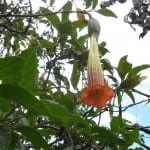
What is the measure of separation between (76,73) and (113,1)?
445 mm

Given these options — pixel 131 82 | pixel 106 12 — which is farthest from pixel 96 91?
pixel 106 12

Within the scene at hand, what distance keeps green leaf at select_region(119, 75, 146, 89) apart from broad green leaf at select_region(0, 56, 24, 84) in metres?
0.93

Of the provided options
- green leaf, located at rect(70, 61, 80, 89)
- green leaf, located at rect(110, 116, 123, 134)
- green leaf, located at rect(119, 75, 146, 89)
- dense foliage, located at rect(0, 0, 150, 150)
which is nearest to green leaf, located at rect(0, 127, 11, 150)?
dense foliage, located at rect(0, 0, 150, 150)

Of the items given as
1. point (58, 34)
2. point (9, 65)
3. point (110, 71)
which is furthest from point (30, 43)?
point (9, 65)

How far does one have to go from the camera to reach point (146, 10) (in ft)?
8.67

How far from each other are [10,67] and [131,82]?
1.02 meters

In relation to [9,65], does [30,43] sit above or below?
above

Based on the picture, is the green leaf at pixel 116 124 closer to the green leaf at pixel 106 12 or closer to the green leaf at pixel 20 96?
the green leaf at pixel 106 12

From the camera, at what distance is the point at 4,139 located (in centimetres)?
116

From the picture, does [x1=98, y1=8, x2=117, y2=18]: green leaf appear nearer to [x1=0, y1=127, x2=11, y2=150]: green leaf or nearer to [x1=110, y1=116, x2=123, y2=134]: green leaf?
[x1=110, y1=116, x2=123, y2=134]: green leaf

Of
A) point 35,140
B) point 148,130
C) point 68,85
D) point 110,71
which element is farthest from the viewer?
point 68,85

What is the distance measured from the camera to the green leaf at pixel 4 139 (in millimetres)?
1131

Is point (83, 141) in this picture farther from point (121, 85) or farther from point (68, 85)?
point (68, 85)

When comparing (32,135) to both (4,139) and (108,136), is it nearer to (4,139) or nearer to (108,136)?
(4,139)
